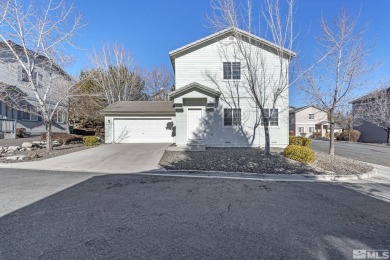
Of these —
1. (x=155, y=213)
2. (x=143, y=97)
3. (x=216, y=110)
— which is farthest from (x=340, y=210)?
(x=143, y=97)

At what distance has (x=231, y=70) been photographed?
47.8 ft

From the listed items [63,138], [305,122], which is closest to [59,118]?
[63,138]

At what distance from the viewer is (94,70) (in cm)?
2677

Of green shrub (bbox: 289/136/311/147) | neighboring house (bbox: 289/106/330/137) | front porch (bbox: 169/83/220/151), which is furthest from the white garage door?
neighboring house (bbox: 289/106/330/137)

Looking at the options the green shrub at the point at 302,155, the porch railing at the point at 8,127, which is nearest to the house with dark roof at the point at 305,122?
the green shrub at the point at 302,155

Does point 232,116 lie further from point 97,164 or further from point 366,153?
point 366,153

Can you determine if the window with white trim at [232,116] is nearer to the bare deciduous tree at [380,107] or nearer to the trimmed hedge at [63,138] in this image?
the trimmed hedge at [63,138]

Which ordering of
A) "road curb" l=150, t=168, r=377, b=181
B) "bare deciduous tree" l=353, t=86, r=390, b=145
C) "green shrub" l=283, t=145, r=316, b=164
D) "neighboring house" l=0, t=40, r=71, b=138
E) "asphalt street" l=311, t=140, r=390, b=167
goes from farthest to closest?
1. "bare deciduous tree" l=353, t=86, r=390, b=145
2. "neighboring house" l=0, t=40, r=71, b=138
3. "asphalt street" l=311, t=140, r=390, b=167
4. "green shrub" l=283, t=145, r=316, b=164
5. "road curb" l=150, t=168, r=377, b=181

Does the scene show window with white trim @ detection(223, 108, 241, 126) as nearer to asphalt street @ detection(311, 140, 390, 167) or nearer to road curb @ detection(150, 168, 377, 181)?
road curb @ detection(150, 168, 377, 181)

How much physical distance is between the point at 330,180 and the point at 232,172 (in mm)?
3444

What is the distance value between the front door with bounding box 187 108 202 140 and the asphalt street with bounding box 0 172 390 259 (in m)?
8.31

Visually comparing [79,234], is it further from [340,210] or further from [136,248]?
[340,210]

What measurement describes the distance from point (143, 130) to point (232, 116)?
26.4 feet

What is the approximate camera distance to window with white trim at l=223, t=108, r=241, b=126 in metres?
14.5
